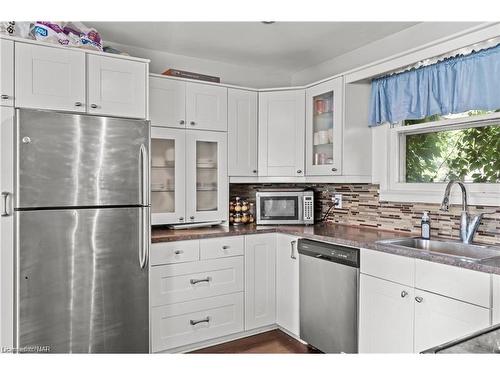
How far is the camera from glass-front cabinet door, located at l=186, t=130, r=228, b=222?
309 cm

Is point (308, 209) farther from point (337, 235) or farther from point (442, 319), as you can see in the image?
point (442, 319)

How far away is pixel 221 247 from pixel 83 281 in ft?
3.35

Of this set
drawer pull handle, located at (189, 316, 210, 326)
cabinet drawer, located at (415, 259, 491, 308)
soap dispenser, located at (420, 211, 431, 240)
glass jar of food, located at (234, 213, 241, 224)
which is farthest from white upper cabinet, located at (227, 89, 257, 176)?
cabinet drawer, located at (415, 259, 491, 308)

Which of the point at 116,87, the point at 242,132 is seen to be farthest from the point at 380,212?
the point at 116,87

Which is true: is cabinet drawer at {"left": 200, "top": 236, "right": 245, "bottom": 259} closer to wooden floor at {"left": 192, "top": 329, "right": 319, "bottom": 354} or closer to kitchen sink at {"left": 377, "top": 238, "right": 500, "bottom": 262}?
wooden floor at {"left": 192, "top": 329, "right": 319, "bottom": 354}

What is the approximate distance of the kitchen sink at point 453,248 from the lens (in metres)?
2.17

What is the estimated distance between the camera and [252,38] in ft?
10.1

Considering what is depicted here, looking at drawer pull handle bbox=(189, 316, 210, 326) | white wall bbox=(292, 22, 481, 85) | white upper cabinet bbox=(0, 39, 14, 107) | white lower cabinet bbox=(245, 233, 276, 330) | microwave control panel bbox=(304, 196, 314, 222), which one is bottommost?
drawer pull handle bbox=(189, 316, 210, 326)

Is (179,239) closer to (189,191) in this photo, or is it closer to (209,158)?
(189,191)

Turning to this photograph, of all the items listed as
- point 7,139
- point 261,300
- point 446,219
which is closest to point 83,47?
point 7,139

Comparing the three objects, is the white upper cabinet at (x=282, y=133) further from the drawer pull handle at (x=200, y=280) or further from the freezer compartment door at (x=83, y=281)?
the freezer compartment door at (x=83, y=281)

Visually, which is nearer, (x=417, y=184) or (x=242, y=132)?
(x=417, y=184)

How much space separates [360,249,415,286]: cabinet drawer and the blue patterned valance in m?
1.04

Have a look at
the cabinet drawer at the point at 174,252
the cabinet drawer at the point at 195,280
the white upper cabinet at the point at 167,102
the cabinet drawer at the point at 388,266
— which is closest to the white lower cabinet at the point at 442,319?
the cabinet drawer at the point at 388,266
